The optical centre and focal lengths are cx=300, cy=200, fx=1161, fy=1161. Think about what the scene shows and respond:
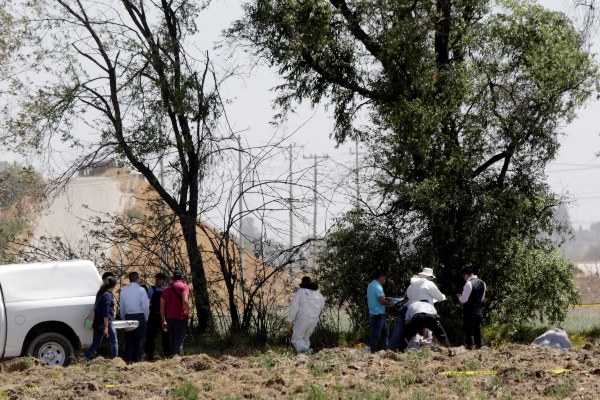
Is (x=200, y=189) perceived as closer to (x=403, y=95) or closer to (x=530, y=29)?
(x=403, y=95)

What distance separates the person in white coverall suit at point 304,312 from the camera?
856 inches

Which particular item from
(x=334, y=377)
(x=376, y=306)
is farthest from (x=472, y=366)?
(x=376, y=306)

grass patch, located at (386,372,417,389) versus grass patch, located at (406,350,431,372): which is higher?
grass patch, located at (406,350,431,372)

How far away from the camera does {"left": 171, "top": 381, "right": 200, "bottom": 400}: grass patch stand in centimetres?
1404

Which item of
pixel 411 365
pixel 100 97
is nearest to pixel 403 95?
pixel 100 97

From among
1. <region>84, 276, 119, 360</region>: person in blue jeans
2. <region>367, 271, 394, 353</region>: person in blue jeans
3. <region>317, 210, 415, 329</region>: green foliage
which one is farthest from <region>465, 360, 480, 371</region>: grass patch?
<region>317, 210, 415, 329</region>: green foliage

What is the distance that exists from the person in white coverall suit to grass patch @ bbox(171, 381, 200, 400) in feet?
23.9

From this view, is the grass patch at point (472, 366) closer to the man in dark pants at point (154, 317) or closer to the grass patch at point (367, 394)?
the grass patch at point (367, 394)

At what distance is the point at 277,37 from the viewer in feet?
86.9

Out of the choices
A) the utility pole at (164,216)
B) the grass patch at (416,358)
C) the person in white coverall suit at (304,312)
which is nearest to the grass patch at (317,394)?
the grass patch at (416,358)

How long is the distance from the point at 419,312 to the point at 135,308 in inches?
195

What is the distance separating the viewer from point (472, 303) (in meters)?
21.8

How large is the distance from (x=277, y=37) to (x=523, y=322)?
863 centimetres

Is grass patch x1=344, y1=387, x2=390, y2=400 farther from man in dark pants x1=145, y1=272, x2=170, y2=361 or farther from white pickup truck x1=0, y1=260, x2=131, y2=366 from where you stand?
man in dark pants x1=145, y1=272, x2=170, y2=361
